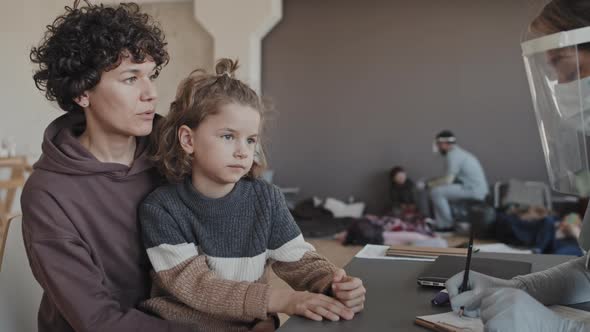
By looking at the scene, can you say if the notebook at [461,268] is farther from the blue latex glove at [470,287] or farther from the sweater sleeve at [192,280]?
the sweater sleeve at [192,280]

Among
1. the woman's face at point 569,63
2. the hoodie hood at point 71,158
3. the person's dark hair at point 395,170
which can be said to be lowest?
the person's dark hair at point 395,170

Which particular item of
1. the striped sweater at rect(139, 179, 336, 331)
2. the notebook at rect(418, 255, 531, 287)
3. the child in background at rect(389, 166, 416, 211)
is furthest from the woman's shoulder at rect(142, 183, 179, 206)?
the child in background at rect(389, 166, 416, 211)

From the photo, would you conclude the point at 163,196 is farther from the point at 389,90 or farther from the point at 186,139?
the point at 389,90

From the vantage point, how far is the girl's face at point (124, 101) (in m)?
1.45

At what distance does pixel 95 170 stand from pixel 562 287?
3.60 ft

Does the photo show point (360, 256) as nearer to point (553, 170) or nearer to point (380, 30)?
point (553, 170)

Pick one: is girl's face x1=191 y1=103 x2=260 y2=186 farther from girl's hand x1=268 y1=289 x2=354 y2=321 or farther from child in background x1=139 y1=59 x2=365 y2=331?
girl's hand x1=268 y1=289 x2=354 y2=321

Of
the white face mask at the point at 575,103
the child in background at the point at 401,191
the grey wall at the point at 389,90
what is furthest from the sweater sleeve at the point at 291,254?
the grey wall at the point at 389,90

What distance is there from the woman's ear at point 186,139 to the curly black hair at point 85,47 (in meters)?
0.21

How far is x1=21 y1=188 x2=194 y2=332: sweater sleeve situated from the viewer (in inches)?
50.2

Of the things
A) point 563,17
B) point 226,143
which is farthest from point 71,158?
point 563,17

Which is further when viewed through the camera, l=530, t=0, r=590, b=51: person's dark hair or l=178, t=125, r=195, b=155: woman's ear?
l=178, t=125, r=195, b=155: woman's ear

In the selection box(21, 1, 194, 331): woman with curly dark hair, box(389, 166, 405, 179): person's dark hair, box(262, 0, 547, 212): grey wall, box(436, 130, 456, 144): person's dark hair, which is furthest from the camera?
box(389, 166, 405, 179): person's dark hair

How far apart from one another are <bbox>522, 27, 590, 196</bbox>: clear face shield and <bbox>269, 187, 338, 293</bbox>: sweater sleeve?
57cm
